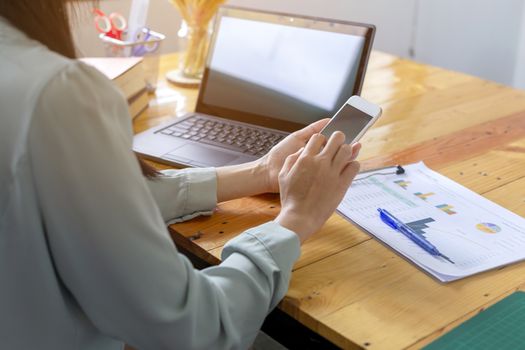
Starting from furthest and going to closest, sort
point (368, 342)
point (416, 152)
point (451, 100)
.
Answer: point (451, 100) → point (416, 152) → point (368, 342)

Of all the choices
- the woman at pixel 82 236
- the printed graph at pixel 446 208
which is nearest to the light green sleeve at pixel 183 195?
the woman at pixel 82 236

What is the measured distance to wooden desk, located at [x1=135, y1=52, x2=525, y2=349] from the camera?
78cm

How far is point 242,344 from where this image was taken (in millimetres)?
770

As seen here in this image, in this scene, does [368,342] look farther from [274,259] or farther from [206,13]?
[206,13]

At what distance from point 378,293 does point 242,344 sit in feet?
0.58

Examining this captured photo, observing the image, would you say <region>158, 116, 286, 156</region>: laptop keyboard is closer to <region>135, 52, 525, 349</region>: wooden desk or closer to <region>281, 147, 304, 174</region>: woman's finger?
<region>135, 52, 525, 349</region>: wooden desk

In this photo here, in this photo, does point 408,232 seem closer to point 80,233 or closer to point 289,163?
point 289,163

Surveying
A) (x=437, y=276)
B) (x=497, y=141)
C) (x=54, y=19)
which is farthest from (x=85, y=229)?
(x=497, y=141)

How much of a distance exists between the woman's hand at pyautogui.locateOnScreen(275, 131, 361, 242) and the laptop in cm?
26

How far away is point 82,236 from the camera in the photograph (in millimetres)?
624

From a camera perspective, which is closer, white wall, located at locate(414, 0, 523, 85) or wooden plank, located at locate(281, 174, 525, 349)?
wooden plank, located at locate(281, 174, 525, 349)

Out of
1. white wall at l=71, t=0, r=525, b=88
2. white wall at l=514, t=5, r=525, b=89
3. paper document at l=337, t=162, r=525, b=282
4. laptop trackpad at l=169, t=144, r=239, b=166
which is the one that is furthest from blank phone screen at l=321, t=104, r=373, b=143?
white wall at l=514, t=5, r=525, b=89

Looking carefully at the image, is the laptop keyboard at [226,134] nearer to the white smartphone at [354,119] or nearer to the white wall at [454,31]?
the white smartphone at [354,119]

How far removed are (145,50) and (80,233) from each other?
96cm
